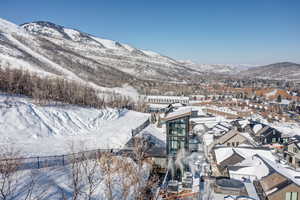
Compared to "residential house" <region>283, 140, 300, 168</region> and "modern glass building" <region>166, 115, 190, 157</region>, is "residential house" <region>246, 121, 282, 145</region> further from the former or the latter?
"modern glass building" <region>166, 115, 190, 157</region>

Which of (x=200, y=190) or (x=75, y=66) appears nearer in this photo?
(x=200, y=190)

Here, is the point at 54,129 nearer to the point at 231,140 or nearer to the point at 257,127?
the point at 231,140

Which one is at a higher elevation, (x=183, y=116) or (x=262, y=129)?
(x=183, y=116)

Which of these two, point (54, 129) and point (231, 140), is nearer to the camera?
point (231, 140)

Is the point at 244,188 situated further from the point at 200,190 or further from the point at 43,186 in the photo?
the point at 43,186

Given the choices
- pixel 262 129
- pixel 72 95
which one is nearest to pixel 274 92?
pixel 262 129

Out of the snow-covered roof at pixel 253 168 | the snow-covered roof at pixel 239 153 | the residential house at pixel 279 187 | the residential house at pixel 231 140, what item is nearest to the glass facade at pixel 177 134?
the residential house at pixel 279 187

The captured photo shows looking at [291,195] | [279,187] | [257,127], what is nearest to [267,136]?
[257,127]

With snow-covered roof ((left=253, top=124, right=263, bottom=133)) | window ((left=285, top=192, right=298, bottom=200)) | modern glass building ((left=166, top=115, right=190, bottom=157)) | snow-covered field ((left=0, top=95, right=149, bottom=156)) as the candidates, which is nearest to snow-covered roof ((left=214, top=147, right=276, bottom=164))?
window ((left=285, top=192, right=298, bottom=200))
